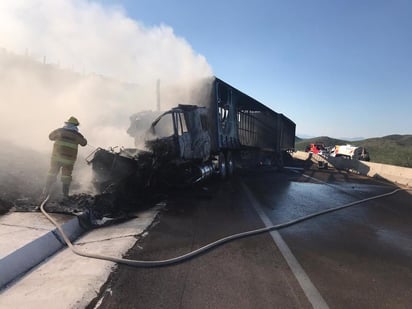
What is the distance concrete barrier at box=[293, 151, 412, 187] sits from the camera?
60.0 ft

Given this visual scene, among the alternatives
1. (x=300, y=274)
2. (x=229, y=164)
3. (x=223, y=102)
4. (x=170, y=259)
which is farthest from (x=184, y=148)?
(x=300, y=274)

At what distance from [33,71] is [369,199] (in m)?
16.0

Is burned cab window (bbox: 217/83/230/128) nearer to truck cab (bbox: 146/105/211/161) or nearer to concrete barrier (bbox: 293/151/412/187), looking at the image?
truck cab (bbox: 146/105/211/161)

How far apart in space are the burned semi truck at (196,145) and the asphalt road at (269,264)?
48.2 inches

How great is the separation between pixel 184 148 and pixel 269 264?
6012 millimetres

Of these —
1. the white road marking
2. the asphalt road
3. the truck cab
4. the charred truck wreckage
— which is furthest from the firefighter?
the white road marking

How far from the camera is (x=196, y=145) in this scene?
38.4 ft

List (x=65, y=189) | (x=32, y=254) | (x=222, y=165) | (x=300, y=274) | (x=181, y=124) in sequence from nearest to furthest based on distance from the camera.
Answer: (x=300, y=274) < (x=32, y=254) < (x=65, y=189) < (x=181, y=124) < (x=222, y=165)

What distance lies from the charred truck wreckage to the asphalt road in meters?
1.11

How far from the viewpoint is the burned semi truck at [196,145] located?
28.4ft

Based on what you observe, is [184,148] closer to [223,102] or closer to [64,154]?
[64,154]

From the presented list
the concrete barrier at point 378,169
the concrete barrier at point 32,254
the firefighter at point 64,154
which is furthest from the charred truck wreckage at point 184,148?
the concrete barrier at point 378,169

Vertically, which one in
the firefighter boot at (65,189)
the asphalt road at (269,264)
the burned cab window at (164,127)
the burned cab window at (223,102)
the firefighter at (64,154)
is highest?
the burned cab window at (223,102)

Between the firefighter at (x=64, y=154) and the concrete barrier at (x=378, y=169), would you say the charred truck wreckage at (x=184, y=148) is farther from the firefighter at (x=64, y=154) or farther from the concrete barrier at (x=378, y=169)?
the concrete barrier at (x=378, y=169)
